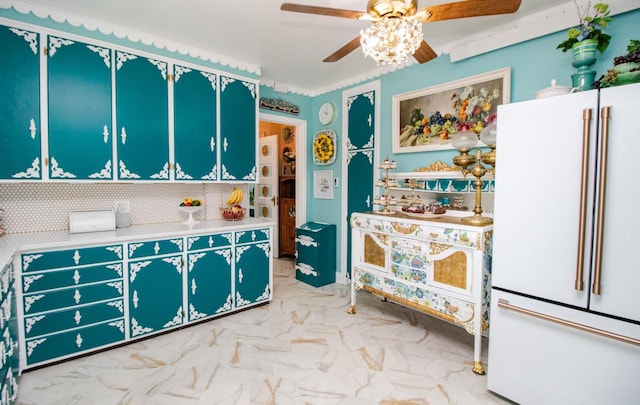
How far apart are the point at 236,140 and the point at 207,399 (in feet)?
8.06

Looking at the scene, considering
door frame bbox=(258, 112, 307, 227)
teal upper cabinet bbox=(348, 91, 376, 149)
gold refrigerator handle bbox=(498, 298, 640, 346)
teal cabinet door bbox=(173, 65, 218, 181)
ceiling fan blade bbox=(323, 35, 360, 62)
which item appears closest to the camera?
gold refrigerator handle bbox=(498, 298, 640, 346)

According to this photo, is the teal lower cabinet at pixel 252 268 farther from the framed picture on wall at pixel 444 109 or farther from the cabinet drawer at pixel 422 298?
the framed picture on wall at pixel 444 109

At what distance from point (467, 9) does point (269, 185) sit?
437 cm

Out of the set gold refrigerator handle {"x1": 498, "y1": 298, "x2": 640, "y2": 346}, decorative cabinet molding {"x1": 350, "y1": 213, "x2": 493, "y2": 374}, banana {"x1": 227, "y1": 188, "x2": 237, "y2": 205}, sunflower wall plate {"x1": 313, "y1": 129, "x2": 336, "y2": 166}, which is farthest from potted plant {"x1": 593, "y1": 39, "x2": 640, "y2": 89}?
banana {"x1": 227, "y1": 188, "x2": 237, "y2": 205}

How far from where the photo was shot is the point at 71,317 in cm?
234

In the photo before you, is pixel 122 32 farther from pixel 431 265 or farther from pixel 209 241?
pixel 431 265

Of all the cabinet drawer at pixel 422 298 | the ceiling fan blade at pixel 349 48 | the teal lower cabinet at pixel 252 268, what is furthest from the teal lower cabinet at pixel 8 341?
the cabinet drawer at pixel 422 298

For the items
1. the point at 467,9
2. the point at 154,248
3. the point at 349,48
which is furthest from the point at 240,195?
the point at 467,9

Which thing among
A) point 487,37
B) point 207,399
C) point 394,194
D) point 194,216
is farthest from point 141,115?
point 487,37

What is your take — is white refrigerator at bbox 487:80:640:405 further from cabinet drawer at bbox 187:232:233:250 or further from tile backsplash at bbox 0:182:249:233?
tile backsplash at bbox 0:182:249:233

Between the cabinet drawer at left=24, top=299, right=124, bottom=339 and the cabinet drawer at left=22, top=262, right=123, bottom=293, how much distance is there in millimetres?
199

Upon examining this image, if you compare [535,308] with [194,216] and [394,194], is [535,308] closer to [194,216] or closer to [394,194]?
[394,194]

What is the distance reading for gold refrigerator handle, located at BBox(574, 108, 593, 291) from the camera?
1.58m

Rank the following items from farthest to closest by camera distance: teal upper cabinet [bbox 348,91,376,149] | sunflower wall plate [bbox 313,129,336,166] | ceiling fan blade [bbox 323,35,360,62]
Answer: sunflower wall plate [bbox 313,129,336,166], teal upper cabinet [bbox 348,91,376,149], ceiling fan blade [bbox 323,35,360,62]
